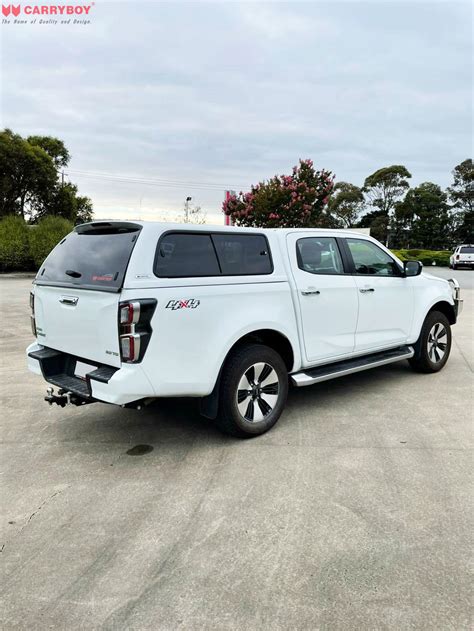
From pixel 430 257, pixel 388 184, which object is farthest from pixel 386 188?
pixel 430 257

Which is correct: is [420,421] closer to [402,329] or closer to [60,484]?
[402,329]

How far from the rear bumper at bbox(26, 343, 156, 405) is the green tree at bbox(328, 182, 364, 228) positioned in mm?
59759

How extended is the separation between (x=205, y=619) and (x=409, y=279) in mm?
4648

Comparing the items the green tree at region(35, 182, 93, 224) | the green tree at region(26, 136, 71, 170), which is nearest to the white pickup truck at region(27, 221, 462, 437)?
the green tree at region(35, 182, 93, 224)

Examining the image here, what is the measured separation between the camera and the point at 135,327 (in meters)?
3.33

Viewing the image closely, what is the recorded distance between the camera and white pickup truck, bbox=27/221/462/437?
3.43 meters

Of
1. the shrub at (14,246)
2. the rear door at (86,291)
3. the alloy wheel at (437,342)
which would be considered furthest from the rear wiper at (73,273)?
the shrub at (14,246)

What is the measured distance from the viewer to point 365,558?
258 cm

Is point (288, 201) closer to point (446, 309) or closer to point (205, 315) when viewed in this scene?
point (446, 309)

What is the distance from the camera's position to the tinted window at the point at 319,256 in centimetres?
469

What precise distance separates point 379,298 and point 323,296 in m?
0.99

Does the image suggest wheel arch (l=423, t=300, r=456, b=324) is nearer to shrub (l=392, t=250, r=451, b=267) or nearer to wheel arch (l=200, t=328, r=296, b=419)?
wheel arch (l=200, t=328, r=296, b=419)

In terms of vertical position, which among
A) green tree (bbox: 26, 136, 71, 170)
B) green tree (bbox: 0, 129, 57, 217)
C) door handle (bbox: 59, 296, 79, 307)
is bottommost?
door handle (bbox: 59, 296, 79, 307)

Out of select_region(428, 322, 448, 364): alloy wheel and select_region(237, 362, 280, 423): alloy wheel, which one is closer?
select_region(237, 362, 280, 423): alloy wheel
